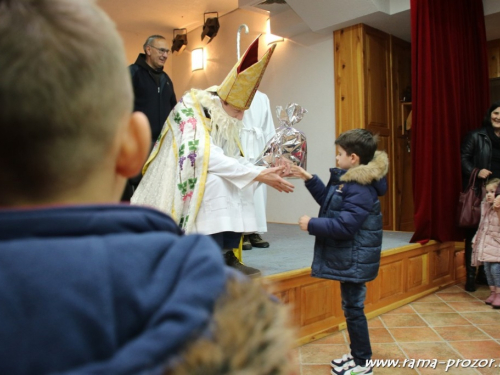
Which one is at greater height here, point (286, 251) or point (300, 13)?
point (300, 13)

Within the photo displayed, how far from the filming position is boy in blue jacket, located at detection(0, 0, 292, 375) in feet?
1.14

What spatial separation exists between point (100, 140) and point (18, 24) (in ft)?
0.36

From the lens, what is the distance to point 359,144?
1947 mm

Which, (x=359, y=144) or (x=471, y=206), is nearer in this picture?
(x=359, y=144)

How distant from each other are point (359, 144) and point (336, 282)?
2.93 ft

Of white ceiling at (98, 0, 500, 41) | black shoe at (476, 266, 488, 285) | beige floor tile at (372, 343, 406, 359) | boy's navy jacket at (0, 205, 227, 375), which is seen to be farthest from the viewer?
white ceiling at (98, 0, 500, 41)

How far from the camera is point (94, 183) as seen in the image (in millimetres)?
415

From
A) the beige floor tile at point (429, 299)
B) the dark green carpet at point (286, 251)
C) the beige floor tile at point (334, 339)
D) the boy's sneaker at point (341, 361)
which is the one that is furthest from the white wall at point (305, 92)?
the boy's sneaker at point (341, 361)

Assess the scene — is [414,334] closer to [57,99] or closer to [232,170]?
[232,170]

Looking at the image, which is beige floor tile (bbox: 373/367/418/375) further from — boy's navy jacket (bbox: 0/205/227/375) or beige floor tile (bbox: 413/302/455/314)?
boy's navy jacket (bbox: 0/205/227/375)

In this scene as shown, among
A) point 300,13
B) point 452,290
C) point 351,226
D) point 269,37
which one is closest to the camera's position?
point 351,226

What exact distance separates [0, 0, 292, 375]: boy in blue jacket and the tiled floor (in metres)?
1.75

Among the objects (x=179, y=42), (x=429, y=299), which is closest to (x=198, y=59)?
(x=179, y=42)

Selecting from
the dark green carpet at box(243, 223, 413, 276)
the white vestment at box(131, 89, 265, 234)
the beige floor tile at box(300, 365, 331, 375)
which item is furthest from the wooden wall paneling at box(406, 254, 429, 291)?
the white vestment at box(131, 89, 265, 234)
